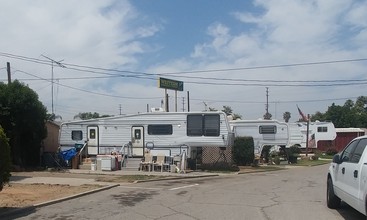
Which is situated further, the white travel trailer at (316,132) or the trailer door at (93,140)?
the white travel trailer at (316,132)

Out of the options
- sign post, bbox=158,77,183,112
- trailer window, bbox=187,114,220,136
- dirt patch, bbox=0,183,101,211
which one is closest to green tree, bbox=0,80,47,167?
dirt patch, bbox=0,183,101,211

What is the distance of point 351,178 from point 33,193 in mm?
9572

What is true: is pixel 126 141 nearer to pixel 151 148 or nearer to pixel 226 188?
pixel 151 148

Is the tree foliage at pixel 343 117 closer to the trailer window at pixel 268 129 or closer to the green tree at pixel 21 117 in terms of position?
the trailer window at pixel 268 129

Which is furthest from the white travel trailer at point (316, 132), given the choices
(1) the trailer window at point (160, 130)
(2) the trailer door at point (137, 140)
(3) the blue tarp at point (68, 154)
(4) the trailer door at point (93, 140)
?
(3) the blue tarp at point (68, 154)

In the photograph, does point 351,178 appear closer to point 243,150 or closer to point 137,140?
point 137,140

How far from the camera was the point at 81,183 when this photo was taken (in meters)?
17.7

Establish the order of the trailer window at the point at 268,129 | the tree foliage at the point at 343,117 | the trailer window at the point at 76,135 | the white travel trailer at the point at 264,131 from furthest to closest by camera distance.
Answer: the tree foliage at the point at 343,117 → the trailer window at the point at 268,129 → the white travel trailer at the point at 264,131 → the trailer window at the point at 76,135

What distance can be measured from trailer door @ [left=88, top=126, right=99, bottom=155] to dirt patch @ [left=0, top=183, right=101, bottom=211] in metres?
10.9

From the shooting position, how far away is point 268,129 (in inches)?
1259

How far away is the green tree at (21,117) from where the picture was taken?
2445 cm

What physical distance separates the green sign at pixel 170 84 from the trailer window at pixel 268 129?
9808mm

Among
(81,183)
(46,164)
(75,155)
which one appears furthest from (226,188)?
(46,164)

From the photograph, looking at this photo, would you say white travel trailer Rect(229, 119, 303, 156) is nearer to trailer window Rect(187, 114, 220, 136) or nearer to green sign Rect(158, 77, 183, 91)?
trailer window Rect(187, 114, 220, 136)
